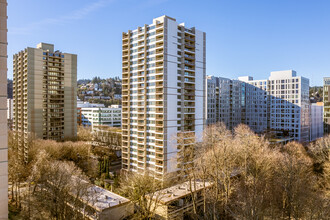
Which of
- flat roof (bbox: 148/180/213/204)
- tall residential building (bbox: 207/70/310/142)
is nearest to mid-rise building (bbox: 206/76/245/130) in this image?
tall residential building (bbox: 207/70/310/142)

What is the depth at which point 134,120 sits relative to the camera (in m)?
51.7

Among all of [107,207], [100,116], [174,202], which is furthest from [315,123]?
[107,207]

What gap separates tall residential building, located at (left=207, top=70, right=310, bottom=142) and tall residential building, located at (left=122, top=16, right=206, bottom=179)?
36481mm

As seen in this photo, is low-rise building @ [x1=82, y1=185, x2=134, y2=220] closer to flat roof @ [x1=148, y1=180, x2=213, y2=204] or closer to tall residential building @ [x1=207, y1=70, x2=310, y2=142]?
flat roof @ [x1=148, y1=180, x2=213, y2=204]

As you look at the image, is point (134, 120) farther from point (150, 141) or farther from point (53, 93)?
point (53, 93)

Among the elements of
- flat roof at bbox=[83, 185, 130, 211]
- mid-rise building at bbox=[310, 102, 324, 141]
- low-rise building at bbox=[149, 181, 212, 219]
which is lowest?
low-rise building at bbox=[149, 181, 212, 219]

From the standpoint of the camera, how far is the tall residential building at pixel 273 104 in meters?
83.7

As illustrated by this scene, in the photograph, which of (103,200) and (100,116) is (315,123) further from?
(103,200)

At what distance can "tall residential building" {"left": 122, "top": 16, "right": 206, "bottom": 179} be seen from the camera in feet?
151

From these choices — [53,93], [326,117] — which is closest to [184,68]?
[53,93]

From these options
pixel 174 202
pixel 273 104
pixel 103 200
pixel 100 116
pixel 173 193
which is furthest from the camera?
pixel 100 116

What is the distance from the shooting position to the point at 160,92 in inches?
1821

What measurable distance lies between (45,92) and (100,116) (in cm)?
3565

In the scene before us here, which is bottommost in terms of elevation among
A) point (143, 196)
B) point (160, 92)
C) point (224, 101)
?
point (143, 196)
